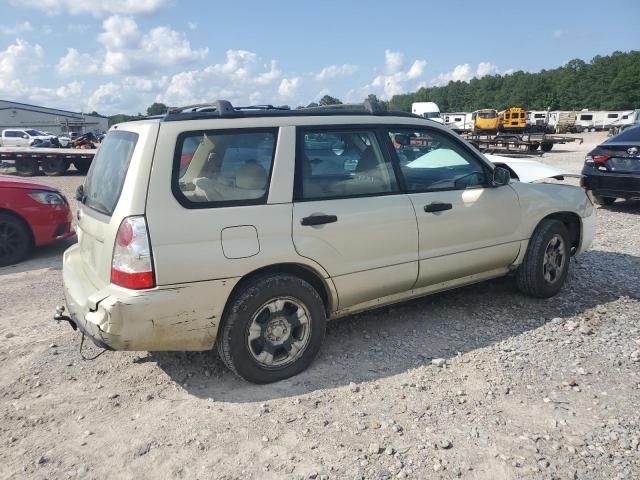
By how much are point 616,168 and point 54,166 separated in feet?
57.7

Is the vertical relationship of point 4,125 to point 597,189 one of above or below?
above

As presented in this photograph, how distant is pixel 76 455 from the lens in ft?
9.05

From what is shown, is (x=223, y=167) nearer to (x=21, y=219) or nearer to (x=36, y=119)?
(x=21, y=219)

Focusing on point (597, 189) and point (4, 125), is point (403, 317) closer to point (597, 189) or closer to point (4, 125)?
point (597, 189)

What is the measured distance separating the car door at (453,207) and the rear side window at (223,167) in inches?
43.2

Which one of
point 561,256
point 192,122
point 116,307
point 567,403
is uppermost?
point 192,122

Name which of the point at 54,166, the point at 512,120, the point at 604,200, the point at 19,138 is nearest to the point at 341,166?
the point at 604,200

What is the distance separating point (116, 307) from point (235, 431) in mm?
1007

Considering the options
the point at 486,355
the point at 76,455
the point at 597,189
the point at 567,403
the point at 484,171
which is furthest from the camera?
the point at 597,189

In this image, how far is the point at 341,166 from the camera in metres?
3.64

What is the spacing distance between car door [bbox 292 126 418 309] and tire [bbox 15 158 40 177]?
17861 millimetres

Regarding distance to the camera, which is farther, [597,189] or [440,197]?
[597,189]

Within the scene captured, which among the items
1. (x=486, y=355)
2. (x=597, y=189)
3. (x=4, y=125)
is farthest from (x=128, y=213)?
(x=4, y=125)

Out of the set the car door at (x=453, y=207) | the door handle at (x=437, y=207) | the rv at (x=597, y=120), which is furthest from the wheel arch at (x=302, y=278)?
the rv at (x=597, y=120)
